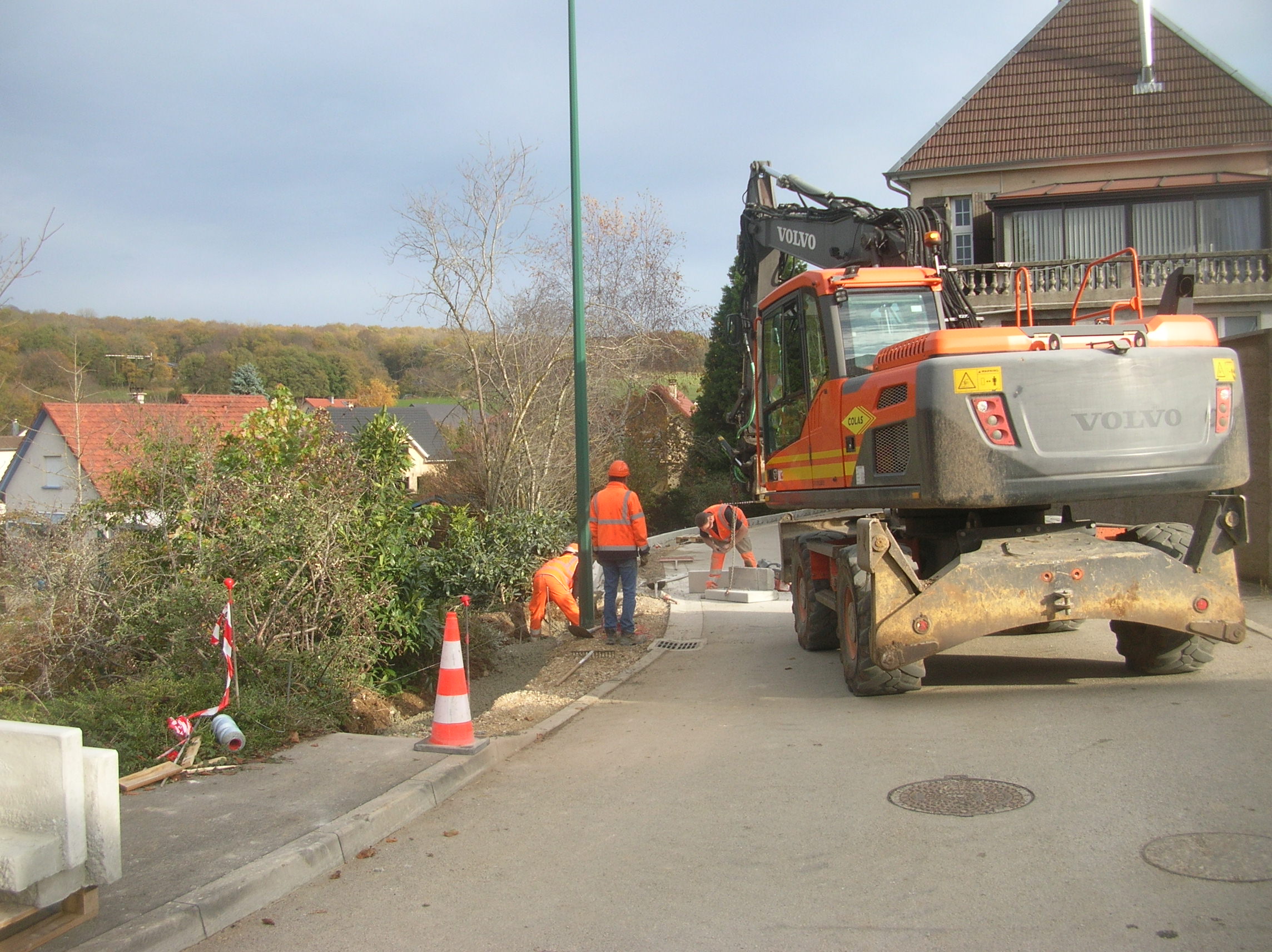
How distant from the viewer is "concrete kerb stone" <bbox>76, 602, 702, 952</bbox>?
3797 mm

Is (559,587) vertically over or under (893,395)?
under

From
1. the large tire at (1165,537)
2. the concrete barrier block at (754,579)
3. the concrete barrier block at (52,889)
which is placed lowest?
the concrete barrier block at (52,889)

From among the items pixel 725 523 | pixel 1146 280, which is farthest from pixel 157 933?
pixel 1146 280

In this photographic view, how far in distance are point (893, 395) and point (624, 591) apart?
4.16 m

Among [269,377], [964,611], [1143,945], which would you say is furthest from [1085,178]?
[269,377]

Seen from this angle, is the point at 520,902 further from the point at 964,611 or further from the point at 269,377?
the point at 269,377

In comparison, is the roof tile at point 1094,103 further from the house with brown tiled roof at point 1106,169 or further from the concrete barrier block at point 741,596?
the concrete barrier block at point 741,596

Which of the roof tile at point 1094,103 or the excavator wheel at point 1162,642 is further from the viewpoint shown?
the roof tile at point 1094,103

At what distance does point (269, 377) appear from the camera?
166 ft

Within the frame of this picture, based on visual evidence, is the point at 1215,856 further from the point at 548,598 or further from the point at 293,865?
the point at 548,598

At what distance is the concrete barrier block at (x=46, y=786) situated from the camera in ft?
11.3

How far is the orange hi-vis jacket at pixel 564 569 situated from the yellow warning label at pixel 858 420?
4504mm

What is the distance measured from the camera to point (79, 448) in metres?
8.50

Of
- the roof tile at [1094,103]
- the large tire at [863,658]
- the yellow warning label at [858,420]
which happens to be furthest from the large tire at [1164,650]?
the roof tile at [1094,103]
